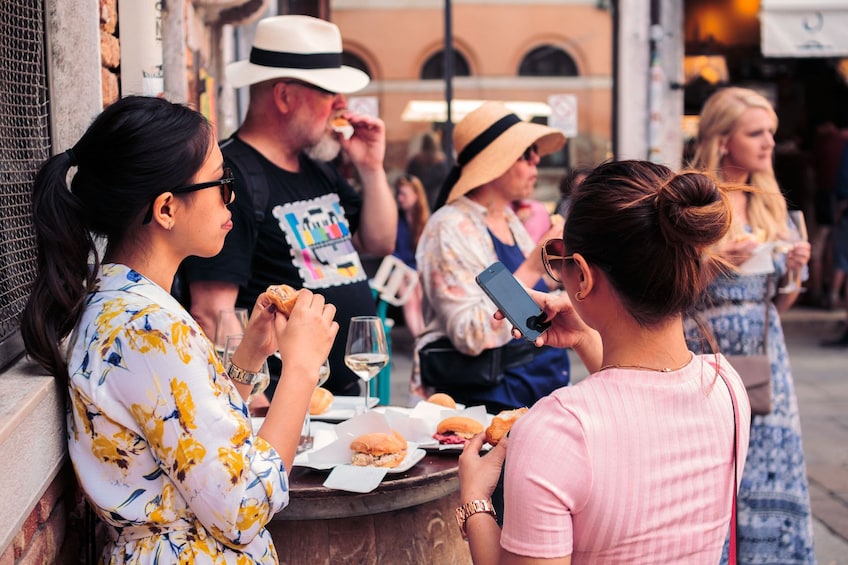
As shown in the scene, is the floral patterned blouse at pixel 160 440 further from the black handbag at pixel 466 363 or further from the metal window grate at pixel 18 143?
the black handbag at pixel 466 363

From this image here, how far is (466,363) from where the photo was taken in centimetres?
355

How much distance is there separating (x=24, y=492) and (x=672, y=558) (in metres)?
1.12

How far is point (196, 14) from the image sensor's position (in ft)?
15.8

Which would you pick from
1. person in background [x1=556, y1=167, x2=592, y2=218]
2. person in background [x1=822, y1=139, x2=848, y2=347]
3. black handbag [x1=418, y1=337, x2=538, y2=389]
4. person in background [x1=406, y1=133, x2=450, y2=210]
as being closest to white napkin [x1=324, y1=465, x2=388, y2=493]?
person in background [x1=556, y1=167, x2=592, y2=218]

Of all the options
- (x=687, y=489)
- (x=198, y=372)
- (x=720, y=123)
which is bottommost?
(x=687, y=489)

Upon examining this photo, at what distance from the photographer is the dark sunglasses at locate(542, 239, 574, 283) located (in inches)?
72.1

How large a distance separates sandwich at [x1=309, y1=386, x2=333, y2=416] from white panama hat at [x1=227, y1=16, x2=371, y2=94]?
1137 mm

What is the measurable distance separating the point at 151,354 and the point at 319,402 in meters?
1.22

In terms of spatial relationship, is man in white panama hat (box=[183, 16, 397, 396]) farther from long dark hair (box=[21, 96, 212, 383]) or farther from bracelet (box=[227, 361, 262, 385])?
long dark hair (box=[21, 96, 212, 383])

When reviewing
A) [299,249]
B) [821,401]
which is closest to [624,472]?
[299,249]

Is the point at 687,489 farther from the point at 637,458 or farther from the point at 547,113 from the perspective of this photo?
the point at 547,113

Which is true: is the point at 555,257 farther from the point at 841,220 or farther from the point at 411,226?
the point at 841,220

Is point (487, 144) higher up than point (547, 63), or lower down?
lower down

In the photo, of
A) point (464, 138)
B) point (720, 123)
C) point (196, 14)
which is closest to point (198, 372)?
point (464, 138)
